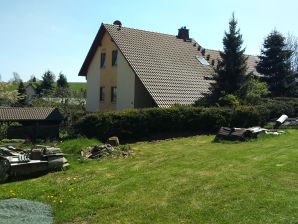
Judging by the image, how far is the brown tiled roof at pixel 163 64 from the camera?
28.4 meters

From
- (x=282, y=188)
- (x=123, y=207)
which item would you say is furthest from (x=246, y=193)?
(x=123, y=207)

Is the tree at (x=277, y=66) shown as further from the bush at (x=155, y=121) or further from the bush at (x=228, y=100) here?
the bush at (x=155, y=121)

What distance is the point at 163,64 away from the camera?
102 ft

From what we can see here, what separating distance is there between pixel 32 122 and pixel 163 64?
33.6 feet

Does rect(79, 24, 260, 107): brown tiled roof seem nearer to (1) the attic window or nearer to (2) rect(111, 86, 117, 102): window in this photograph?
(1) the attic window

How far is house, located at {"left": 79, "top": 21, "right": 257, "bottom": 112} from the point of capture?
2886 cm

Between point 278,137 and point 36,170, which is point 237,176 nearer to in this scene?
point 36,170

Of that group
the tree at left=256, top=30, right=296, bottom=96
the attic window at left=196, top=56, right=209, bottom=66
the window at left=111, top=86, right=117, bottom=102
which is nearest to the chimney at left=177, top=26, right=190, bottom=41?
the attic window at left=196, top=56, right=209, bottom=66

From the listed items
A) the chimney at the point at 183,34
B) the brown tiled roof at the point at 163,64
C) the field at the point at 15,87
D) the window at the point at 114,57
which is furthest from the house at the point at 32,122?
the field at the point at 15,87

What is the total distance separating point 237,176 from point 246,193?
182 cm

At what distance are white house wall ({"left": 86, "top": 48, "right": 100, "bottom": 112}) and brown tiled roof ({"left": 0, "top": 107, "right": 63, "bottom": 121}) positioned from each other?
338 inches

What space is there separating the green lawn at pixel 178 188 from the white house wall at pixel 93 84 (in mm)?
19050

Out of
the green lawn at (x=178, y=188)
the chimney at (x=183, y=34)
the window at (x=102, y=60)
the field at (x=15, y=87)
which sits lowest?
the green lawn at (x=178, y=188)

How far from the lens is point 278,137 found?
19906 mm
